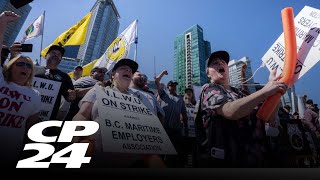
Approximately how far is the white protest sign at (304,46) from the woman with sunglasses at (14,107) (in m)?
2.93

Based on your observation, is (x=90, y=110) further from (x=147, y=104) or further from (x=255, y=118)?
(x=255, y=118)

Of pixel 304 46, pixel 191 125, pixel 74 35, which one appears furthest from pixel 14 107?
pixel 74 35

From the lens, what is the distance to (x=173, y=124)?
454cm

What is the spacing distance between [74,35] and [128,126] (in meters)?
4.92

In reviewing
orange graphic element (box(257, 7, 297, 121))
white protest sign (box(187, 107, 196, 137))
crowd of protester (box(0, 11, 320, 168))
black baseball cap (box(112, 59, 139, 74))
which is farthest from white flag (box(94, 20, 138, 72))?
orange graphic element (box(257, 7, 297, 121))

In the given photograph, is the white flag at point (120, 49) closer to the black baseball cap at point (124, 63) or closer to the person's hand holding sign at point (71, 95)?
the person's hand holding sign at point (71, 95)

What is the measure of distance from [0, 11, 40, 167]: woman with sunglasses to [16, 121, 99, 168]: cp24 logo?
0.12 meters

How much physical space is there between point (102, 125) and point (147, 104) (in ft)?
2.58

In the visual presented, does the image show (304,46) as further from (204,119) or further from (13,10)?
(13,10)

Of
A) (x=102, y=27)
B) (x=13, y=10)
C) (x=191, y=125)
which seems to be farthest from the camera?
(x=102, y=27)

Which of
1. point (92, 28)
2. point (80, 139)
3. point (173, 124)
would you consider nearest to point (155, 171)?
point (80, 139)

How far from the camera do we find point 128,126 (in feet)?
8.08

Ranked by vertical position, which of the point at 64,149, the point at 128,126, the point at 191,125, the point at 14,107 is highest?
the point at 191,125

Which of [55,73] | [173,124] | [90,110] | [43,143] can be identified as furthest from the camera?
[173,124]
